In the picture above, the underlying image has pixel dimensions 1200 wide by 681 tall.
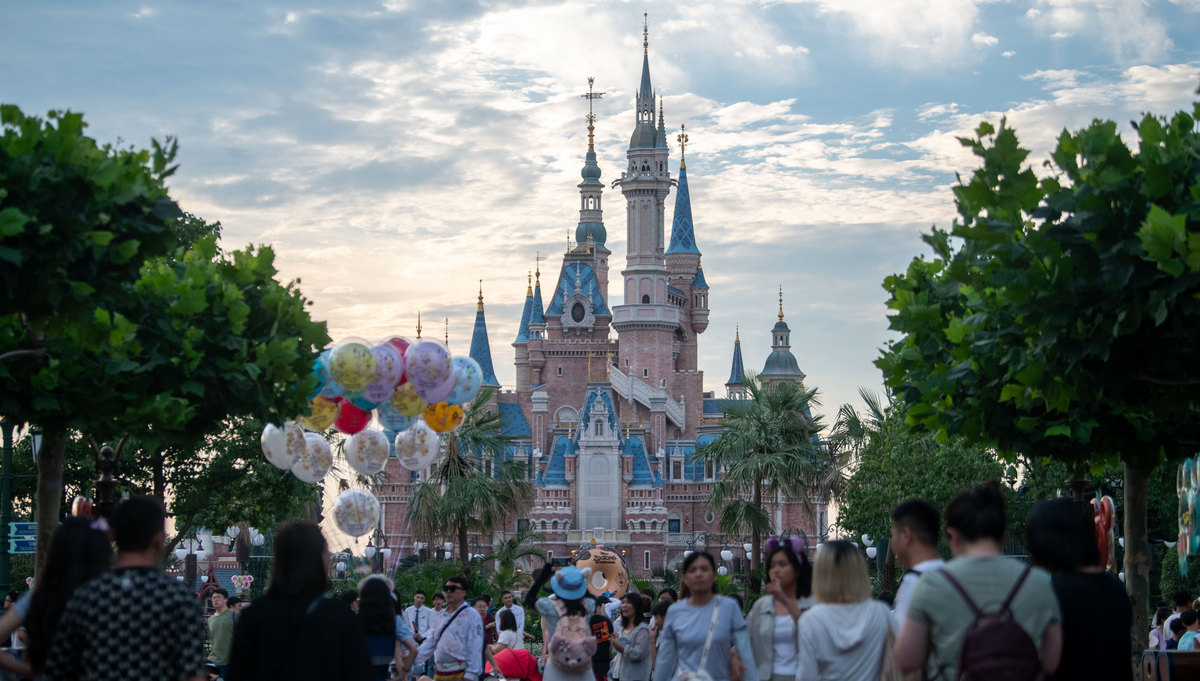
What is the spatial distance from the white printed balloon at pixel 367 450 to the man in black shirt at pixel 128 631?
14.4 meters

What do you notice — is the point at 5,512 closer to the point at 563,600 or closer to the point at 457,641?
the point at 457,641

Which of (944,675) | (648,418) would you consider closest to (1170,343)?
(944,675)

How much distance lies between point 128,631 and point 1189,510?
15.5m

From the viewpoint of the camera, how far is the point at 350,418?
20.5m

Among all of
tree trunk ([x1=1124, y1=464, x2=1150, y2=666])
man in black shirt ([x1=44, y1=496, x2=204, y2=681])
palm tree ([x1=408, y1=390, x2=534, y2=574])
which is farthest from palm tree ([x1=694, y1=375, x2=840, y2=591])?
man in black shirt ([x1=44, y1=496, x2=204, y2=681])

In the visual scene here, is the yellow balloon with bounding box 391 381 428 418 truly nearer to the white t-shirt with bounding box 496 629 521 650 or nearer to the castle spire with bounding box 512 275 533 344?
the white t-shirt with bounding box 496 629 521 650

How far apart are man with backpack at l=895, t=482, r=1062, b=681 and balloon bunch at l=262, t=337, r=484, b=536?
12.7 m

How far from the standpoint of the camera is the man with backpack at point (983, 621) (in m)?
5.84

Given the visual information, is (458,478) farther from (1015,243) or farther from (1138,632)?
(1015,243)

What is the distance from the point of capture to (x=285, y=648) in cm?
625

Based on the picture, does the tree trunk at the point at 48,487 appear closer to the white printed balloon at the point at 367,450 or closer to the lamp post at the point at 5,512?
the lamp post at the point at 5,512

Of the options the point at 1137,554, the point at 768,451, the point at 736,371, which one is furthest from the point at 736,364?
the point at 1137,554

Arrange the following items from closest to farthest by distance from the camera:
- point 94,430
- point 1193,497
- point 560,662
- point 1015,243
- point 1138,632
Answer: point 1015,243 < point 560,662 < point 94,430 < point 1138,632 < point 1193,497

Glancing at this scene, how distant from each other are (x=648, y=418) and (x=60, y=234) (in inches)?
3058
